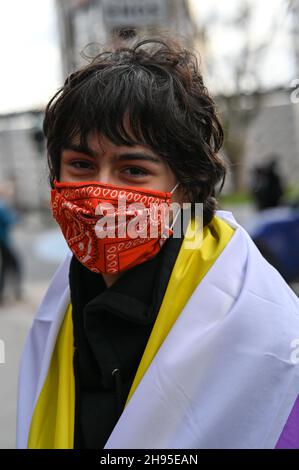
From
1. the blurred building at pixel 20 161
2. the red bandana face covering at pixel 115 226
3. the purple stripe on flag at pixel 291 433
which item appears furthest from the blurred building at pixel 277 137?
the purple stripe on flag at pixel 291 433

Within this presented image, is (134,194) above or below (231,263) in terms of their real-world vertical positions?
above

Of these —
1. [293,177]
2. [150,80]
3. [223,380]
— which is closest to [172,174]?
[150,80]

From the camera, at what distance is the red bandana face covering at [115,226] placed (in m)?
1.52

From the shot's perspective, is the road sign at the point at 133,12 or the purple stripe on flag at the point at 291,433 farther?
the road sign at the point at 133,12

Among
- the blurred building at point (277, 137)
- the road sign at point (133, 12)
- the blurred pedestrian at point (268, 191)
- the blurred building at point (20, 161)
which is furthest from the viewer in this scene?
the blurred building at point (277, 137)

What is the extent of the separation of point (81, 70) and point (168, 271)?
54 cm

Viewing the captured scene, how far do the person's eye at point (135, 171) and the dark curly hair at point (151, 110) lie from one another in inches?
2.2

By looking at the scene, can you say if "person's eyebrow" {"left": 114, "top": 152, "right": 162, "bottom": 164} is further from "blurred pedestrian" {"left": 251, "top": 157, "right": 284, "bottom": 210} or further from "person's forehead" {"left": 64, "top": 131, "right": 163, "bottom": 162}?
"blurred pedestrian" {"left": 251, "top": 157, "right": 284, "bottom": 210}

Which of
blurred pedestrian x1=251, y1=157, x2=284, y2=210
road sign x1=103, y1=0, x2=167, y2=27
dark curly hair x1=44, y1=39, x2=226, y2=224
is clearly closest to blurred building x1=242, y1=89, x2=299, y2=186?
blurred pedestrian x1=251, y1=157, x2=284, y2=210

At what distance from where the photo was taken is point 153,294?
59.0 inches

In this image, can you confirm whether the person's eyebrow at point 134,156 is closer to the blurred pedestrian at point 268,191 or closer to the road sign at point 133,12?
the road sign at point 133,12

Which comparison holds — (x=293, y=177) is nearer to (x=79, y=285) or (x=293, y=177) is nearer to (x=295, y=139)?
(x=295, y=139)

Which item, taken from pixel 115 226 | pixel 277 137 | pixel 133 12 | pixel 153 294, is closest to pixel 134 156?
pixel 115 226

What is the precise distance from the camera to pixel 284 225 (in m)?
7.51
